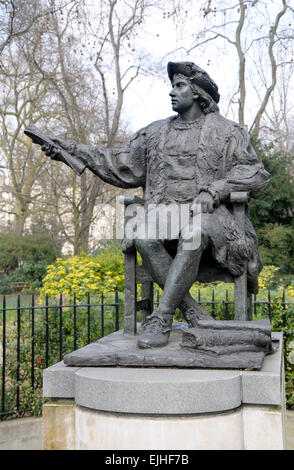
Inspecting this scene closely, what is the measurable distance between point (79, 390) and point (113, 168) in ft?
6.01

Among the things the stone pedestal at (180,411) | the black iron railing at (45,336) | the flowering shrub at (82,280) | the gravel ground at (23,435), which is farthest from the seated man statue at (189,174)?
the flowering shrub at (82,280)

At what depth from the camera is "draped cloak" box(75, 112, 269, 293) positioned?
3404mm

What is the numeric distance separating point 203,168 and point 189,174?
113 mm

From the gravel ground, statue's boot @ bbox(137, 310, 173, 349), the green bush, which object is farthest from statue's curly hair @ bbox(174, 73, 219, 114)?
the green bush

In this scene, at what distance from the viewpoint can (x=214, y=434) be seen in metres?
2.48

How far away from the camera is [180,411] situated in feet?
8.05

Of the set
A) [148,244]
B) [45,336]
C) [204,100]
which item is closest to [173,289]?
[148,244]

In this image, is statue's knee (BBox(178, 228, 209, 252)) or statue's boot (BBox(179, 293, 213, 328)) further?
statue's boot (BBox(179, 293, 213, 328))

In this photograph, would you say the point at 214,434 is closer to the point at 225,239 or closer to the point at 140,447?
the point at 140,447

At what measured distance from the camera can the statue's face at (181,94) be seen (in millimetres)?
3639

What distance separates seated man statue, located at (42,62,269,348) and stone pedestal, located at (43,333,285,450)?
24.2 inches

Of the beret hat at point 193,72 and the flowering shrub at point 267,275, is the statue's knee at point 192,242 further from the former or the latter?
the flowering shrub at point 267,275

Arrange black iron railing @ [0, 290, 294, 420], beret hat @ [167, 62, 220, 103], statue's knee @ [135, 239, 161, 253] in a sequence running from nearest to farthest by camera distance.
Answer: statue's knee @ [135, 239, 161, 253], beret hat @ [167, 62, 220, 103], black iron railing @ [0, 290, 294, 420]

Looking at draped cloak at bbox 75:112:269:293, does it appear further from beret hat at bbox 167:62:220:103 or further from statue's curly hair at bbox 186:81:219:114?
beret hat at bbox 167:62:220:103
